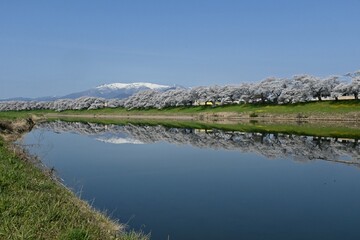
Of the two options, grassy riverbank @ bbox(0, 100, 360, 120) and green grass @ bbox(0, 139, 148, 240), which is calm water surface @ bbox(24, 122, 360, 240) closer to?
green grass @ bbox(0, 139, 148, 240)

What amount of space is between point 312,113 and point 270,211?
59692mm

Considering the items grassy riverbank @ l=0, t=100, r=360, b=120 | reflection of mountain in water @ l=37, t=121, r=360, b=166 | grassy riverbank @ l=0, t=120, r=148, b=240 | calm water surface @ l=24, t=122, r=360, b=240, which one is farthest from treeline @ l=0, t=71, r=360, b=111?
grassy riverbank @ l=0, t=120, r=148, b=240

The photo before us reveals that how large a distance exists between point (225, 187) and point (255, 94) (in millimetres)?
74617

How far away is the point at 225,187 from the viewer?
1870 cm

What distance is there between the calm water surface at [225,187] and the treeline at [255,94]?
47.9 m

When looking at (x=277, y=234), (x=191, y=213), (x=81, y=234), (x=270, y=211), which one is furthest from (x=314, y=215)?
(x=81, y=234)

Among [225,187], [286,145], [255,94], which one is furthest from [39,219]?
[255,94]

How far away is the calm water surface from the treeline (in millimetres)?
47891

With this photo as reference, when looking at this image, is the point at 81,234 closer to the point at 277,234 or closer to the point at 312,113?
the point at 277,234

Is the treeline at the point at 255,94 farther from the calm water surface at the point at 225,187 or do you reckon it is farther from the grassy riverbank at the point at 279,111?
the calm water surface at the point at 225,187

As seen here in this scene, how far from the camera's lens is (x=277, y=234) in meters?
11.9

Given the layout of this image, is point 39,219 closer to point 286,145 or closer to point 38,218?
point 38,218

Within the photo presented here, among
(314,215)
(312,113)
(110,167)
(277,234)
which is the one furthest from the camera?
(312,113)

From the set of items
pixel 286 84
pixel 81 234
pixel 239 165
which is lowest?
pixel 239 165
